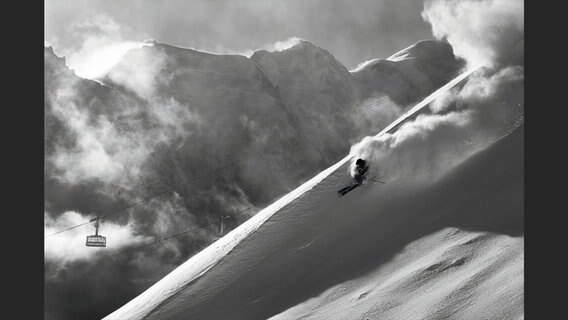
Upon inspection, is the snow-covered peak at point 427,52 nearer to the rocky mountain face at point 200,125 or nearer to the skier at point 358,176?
the rocky mountain face at point 200,125

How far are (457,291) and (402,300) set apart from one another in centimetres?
131

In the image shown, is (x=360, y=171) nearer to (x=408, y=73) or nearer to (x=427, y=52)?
(x=408, y=73)

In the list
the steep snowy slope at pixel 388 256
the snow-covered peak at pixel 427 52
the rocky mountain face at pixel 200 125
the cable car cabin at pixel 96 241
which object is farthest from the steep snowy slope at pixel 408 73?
the steep snowy slope at pixel 388 256

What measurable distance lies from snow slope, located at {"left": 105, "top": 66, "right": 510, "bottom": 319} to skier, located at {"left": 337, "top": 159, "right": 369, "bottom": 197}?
36 cm

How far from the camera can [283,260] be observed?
63.1ft

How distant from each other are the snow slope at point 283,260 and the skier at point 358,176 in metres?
0.36

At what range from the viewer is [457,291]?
48.4 feet

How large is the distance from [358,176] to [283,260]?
4.48m

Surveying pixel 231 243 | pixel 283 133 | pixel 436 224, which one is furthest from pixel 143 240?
pixel 436 224

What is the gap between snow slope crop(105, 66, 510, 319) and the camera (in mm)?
17641

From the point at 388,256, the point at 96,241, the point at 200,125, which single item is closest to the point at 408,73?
the point at 200,125

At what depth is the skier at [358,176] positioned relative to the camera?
21969 millimetres

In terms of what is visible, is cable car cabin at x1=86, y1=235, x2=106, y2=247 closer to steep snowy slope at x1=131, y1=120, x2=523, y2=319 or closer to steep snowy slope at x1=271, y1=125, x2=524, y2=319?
steep snowy slope at x1=131, y1=120, x2=523, y2=319

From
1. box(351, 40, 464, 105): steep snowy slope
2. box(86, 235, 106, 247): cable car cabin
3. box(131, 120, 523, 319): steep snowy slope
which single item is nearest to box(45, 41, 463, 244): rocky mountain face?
box(351, 40, 464, 105): steep snowy slope
